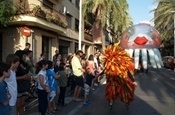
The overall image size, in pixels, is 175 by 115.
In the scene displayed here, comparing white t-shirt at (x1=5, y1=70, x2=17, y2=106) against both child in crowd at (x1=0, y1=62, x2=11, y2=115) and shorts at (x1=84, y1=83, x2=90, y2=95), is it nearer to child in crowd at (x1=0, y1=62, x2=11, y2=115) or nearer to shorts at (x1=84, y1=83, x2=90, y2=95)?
child in crowd at (x1=0, y1=62, x2=11, y2=115)

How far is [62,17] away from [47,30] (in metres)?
2.51

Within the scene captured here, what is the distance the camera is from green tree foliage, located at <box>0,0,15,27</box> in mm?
15988

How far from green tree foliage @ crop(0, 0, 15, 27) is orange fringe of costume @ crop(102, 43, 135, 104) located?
7502 millimetres

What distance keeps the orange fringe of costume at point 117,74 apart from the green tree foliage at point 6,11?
750 cm

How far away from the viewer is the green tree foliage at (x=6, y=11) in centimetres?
1599

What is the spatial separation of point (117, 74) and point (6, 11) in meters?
8.28

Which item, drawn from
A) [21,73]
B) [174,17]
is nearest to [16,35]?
[21,73]

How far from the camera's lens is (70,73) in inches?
575

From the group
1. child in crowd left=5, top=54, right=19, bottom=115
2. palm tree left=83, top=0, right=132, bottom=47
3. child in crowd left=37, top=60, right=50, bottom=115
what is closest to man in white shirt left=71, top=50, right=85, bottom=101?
child in crowd left=37, top=60, right=50, bottom=115

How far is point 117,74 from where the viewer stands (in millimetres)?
9984

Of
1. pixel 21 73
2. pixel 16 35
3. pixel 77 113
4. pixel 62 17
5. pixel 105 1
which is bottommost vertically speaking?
pixel 77 113

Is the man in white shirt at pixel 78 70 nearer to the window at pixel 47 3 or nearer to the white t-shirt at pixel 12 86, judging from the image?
the white t-shirt at pixel 12 86

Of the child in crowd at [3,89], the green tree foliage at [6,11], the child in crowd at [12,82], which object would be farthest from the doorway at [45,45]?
the child in crowd at [3,89]

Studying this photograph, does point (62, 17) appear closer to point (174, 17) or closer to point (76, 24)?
point (76, 24)
